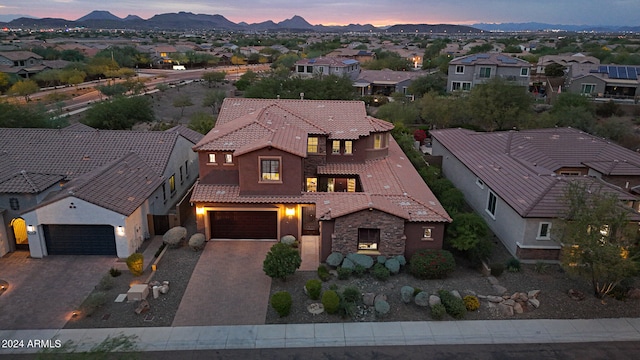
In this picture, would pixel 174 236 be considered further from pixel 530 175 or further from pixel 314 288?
pixel 530 175

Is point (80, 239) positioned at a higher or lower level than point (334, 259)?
higher

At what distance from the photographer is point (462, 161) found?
3391 centimetres

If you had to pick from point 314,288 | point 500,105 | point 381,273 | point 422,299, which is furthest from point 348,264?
point 500,105

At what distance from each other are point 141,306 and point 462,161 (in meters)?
25.0

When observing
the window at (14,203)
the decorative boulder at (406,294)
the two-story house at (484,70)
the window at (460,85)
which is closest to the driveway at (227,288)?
the decorative boulder at (406,294)

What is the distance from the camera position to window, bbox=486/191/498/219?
28672mm

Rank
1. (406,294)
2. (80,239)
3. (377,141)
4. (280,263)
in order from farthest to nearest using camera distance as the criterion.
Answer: (377,141)
(80,239)
(280,263)
(406,294)

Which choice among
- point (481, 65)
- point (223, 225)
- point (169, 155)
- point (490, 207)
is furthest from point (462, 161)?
point (481, 65)

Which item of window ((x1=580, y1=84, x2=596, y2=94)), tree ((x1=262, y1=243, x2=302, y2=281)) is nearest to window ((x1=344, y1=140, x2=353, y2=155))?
tree ((x1=262, y1=243, x2=302, y2=281))

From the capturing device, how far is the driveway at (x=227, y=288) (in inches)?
782

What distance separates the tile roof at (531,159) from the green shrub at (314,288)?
12.1 metres

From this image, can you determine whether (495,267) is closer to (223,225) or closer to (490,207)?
(490,207)

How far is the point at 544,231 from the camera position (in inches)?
966

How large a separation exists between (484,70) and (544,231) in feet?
182
